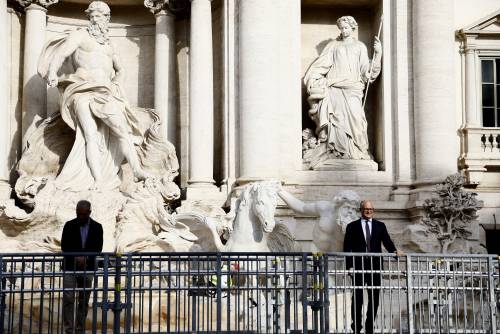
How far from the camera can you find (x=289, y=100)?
653 inches

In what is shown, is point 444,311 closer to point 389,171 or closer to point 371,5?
point 389,171

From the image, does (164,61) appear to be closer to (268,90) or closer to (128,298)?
(268,90)

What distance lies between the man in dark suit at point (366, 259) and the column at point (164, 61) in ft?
25.2

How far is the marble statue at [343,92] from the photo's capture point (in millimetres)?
16797

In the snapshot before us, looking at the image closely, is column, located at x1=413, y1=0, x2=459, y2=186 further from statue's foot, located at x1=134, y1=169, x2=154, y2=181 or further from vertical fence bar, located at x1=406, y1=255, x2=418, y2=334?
vertical fence bar, located at x1=406, y1=255, x2=418, y2=334

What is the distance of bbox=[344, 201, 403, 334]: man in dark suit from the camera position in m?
9.86

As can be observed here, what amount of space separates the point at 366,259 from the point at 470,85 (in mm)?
8803

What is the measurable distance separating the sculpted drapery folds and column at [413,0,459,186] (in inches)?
203

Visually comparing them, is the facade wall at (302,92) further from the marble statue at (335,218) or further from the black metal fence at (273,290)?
the black metal fence at (273,290)

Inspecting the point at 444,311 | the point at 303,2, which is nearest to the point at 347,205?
the point at 444,311

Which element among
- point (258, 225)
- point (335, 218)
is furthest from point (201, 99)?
point (335, 218)

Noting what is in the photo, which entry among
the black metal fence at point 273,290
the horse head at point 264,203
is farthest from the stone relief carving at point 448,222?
the black metal fence at point 273,290

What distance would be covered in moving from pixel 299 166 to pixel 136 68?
430cm

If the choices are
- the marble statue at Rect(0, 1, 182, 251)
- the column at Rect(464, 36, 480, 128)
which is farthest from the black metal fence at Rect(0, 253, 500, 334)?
the column at Rect(464, 36, 480, 128)
